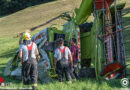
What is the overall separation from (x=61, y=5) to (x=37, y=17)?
6869 millimetres

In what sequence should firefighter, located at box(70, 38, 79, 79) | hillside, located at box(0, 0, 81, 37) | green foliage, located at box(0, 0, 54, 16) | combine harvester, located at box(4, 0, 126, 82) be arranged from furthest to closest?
green foliage, located at box(0, 0, 54, 16)
hillside, located at box(0, 0, 81, 37)
firefighter, located at box(70, 38, 79, 79)
combine harvester, located at box(4, 0, 126, 82)

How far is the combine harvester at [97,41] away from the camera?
8578 mm

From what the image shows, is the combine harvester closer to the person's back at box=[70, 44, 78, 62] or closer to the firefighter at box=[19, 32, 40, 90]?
the person's back at box=[70, 44, 78, 62]

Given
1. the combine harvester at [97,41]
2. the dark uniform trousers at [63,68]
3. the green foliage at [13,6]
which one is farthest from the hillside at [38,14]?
the dark uniform trousers at [63,68]

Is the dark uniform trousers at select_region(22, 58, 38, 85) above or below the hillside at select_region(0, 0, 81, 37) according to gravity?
below

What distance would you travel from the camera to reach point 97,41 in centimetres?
877

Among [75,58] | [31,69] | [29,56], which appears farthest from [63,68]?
[29,56]

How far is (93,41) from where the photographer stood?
30.3 feet

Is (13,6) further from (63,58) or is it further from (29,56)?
(29,56)

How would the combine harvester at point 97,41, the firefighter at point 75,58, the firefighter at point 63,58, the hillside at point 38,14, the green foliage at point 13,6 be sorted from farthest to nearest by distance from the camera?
the green foliage at point 13,6, the hillside at point 38,14, the firefighter at point 75,58, the combine harvester at point 97,41, the firefighter at point 63,58

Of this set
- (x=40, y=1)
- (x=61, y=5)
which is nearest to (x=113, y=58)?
(x=61, y=5)

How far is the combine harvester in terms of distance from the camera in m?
8.58

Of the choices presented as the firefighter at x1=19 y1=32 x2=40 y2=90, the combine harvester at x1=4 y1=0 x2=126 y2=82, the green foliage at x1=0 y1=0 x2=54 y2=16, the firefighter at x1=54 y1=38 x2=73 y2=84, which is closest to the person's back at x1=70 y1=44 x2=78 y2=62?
the combine harvester at x1=4 y1=0 x2=126 y2=82

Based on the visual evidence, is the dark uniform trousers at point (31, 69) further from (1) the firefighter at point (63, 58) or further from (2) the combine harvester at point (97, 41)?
(2) the combine harvester at point (97, 41)
